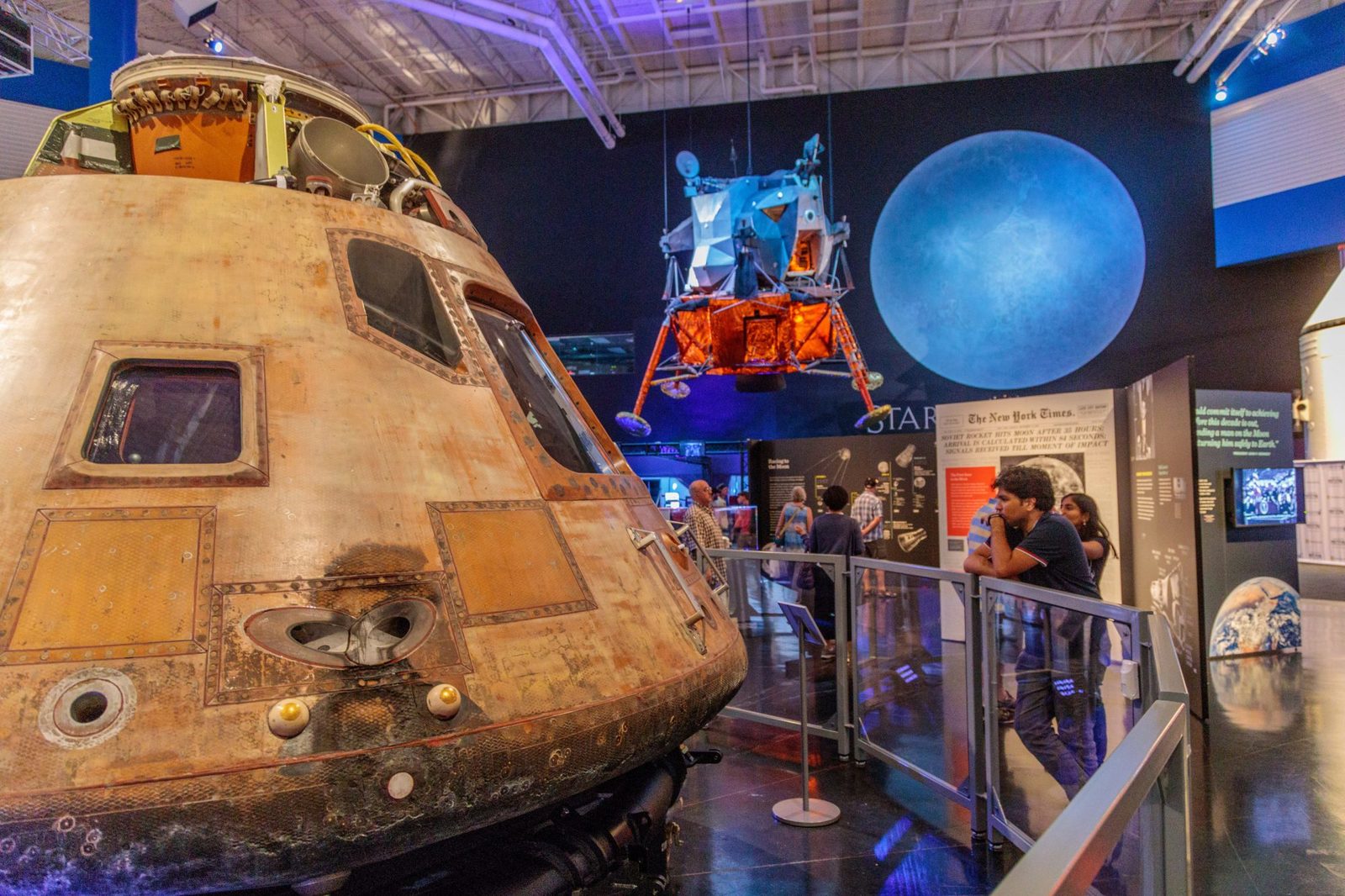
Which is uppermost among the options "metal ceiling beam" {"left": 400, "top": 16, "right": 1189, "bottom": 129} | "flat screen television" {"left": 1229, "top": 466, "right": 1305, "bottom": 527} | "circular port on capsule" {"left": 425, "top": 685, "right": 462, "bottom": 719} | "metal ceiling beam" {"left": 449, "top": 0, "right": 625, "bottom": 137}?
"metal ceiling beam" {"left": 400, "top": 16, "right": 1189, "bottom": 129}

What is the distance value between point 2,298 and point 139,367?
0.37 meters

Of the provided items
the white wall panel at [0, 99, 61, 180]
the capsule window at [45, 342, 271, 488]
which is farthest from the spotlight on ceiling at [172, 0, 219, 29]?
the capsule window at [45, 342, 271, 488]

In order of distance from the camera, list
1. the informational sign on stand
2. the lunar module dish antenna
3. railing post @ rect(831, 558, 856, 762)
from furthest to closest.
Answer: the lunar module dish antenna, the informational sign on stand, railing post @ rect(831, 558, 856, 762)

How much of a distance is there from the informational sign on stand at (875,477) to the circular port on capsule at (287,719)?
7.85 m

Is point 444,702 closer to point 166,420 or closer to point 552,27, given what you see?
point 166,420

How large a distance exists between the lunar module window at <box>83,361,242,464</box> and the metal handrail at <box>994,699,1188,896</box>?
1555 mm

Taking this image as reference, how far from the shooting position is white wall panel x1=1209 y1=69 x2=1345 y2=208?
9.71 meters

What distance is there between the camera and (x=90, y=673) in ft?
4.38

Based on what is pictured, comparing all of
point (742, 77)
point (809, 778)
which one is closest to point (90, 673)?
point (809, 778)

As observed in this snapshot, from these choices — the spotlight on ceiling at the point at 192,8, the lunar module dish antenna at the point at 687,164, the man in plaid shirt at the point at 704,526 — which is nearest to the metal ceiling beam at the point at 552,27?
the lunar module dish antenna at the point at 687,164

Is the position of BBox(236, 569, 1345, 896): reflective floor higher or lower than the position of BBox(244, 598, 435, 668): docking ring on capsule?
lower

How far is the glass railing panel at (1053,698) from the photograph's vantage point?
2.55 meters

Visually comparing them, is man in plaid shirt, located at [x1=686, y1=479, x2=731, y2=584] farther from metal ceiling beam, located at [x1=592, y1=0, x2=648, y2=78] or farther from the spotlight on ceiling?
metal ceiling beam, located at [x1=592, y1=0, x2=648, y2=78]

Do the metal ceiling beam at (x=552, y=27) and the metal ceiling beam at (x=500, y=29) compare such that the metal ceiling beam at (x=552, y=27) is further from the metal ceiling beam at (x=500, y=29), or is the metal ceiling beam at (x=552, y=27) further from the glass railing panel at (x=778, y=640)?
the glass railing panel at (x=778, y=640)
